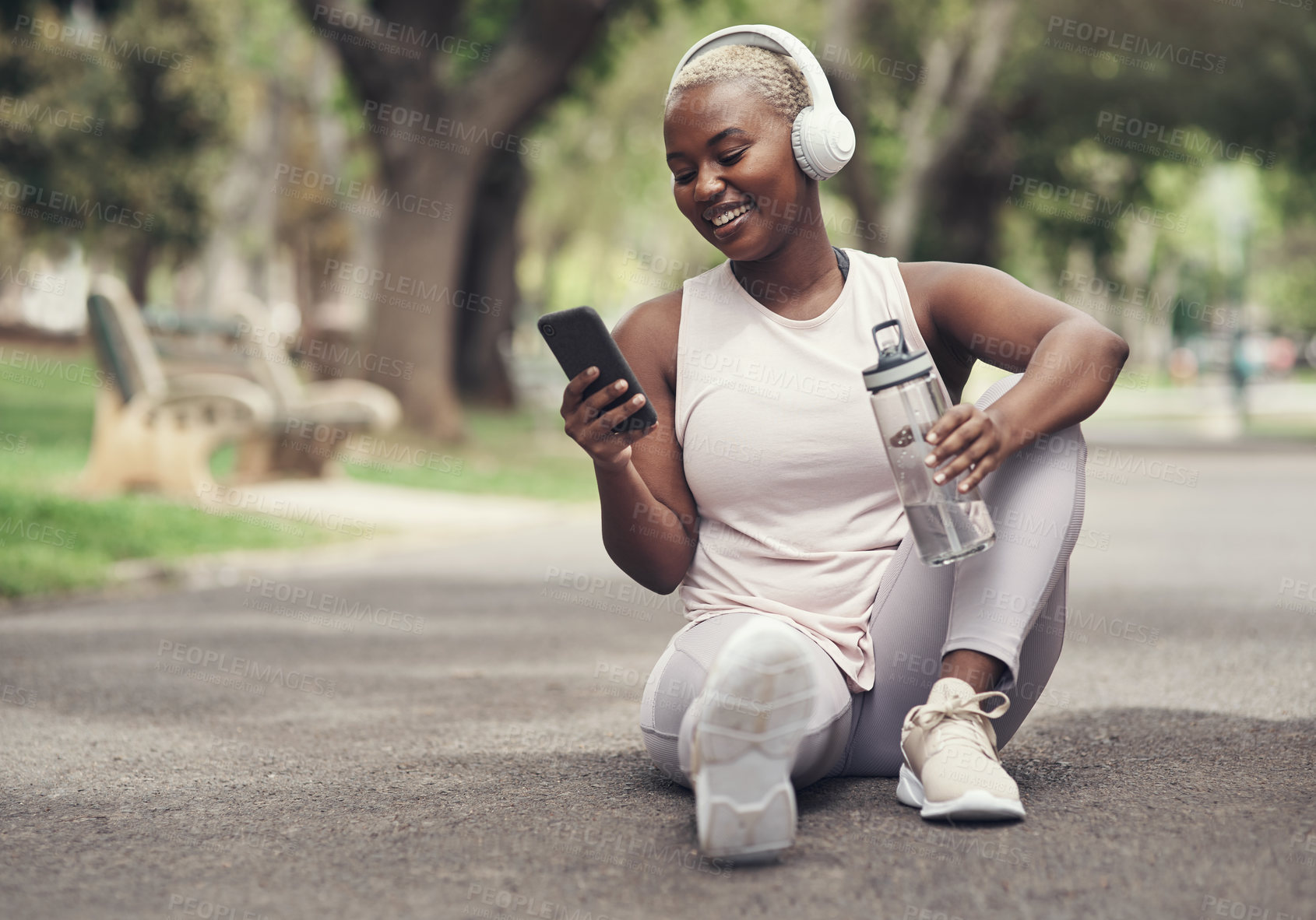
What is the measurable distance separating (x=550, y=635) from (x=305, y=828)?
11.0ft

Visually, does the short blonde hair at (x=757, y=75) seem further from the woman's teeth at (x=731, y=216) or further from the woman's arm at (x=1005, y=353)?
the woman's arm at (x=1005, y=353)

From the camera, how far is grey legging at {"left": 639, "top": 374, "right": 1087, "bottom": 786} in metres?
3.01

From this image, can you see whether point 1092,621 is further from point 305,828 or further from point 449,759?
point 305,828

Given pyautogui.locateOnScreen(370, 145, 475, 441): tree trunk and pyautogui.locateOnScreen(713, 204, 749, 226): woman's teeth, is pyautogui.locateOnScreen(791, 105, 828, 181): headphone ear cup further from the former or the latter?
pyautogui.locateOnScreen(370, 145, 475, 441): tree trunk

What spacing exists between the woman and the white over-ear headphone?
22 millimetres

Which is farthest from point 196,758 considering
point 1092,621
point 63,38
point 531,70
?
point 63,38

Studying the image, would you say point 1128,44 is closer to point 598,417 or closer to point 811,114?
point 811,114

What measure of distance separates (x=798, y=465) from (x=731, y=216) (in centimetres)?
50

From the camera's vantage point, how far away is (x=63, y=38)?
30.5 metres

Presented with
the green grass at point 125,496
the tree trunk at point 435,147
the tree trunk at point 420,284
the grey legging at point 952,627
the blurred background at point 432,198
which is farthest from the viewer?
the tree trunk at point 420,284

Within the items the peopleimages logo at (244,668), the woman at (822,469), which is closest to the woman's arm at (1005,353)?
the woman at (822,469)

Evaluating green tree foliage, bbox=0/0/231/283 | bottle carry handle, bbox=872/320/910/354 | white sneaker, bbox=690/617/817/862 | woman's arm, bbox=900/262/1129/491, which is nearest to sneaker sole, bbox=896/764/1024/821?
white sneaker, bbox=690/617/817/862

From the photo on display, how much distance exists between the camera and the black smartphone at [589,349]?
9.36 ft

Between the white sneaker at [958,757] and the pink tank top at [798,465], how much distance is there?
0.22 m
